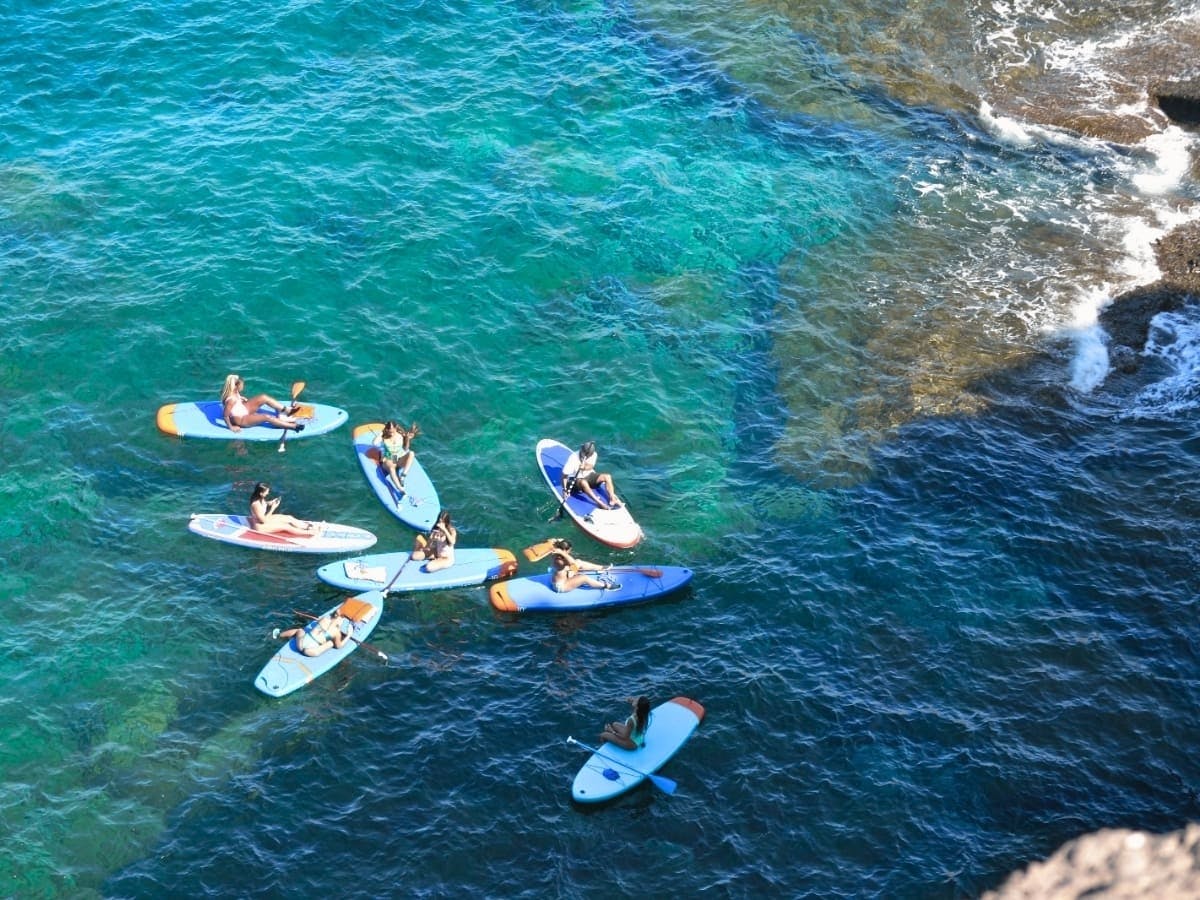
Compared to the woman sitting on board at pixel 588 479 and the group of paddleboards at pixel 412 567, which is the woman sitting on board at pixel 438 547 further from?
the woman sitting on board at pixel 588 479

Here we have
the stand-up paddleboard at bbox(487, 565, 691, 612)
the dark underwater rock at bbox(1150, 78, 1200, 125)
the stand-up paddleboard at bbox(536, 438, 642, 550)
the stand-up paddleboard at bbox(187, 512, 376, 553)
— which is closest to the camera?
the stand-up paddleboard at bbox(487, 565, 691, 612)

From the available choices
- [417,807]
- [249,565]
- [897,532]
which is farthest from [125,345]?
[897,532]

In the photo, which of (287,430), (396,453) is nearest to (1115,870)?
(396,453)

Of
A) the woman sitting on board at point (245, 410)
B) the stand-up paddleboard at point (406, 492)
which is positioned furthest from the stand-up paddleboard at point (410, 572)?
the woman sitting on board at point (245, 410)

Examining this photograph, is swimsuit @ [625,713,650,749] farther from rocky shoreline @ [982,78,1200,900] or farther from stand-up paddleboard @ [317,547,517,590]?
rocky shoreline @ [982,78,1200,900]

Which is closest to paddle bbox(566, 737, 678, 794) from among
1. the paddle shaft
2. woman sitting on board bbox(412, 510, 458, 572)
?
woman sitting on board bbox(412, 510, 458, 572)

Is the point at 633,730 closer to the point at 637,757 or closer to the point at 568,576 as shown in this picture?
the point at 637,757
